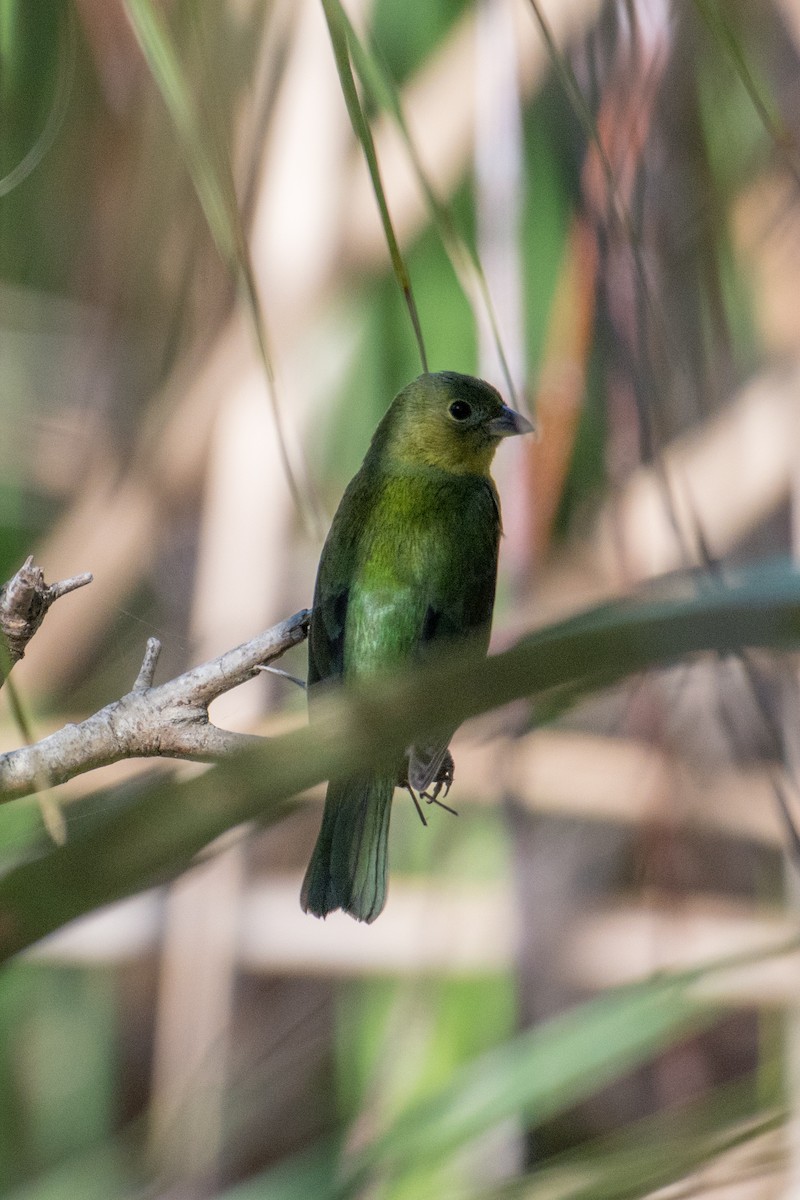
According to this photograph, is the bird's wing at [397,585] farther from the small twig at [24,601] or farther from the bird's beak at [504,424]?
the small twig at [24,601]

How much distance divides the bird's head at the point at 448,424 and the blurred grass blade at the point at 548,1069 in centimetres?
74

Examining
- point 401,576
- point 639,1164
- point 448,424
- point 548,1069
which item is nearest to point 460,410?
point 448,424

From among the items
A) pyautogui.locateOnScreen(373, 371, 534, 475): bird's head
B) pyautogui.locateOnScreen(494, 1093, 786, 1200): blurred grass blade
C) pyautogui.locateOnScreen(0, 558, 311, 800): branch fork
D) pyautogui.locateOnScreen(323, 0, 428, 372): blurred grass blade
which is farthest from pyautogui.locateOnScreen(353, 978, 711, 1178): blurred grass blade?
pyautogui.locateOnScreen(373, 371, 534, 475): bird's head

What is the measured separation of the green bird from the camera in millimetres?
1203

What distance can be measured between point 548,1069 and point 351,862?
0.95 ft

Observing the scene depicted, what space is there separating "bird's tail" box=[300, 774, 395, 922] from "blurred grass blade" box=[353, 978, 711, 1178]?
0.67 feet

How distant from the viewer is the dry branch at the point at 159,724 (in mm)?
903

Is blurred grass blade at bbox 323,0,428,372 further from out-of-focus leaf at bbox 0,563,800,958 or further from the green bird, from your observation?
the green bird

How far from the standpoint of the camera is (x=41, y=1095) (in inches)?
106

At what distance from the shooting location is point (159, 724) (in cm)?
97

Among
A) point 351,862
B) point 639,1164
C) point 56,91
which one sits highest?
point 56,91

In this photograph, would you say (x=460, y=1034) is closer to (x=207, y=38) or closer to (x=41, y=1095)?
(x=41, y=1095)

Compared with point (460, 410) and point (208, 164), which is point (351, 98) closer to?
point (208, 164)

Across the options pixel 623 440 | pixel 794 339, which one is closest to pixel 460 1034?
pixel 623 440
